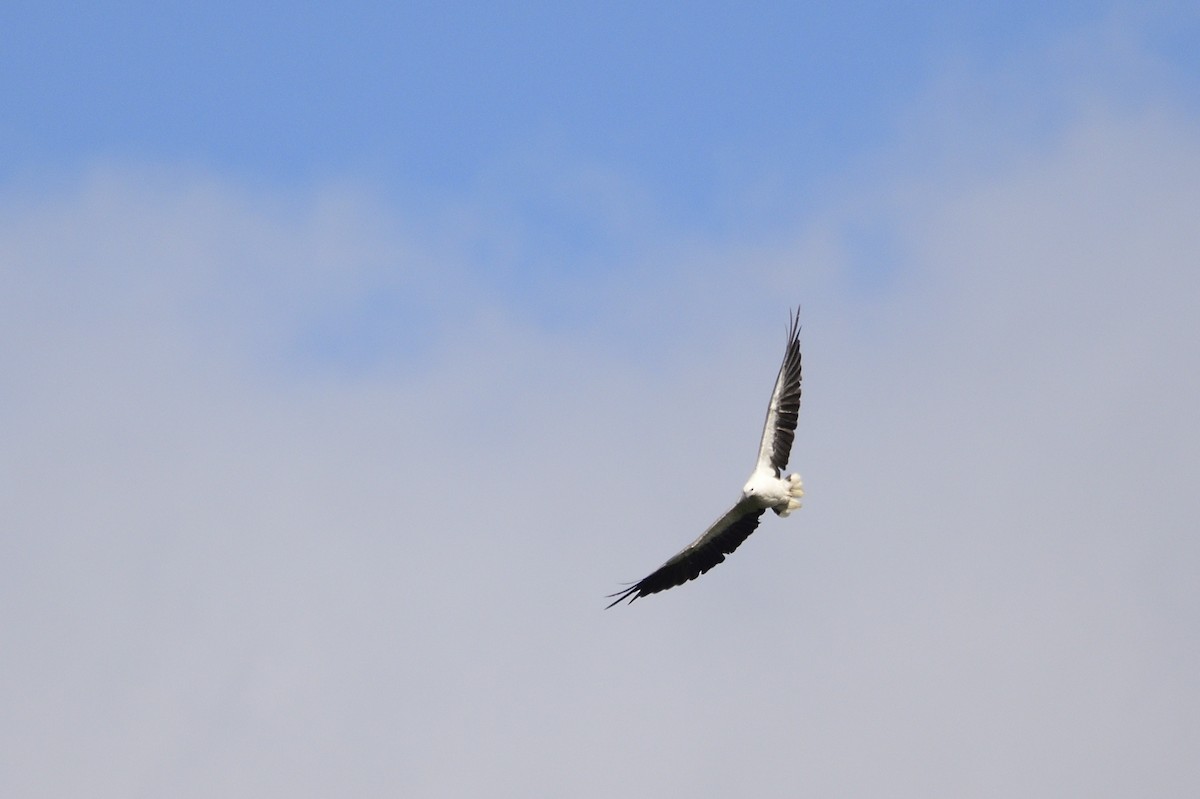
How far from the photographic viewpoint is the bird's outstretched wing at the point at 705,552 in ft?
109

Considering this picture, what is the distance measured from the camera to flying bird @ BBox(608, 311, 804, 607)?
32875mm

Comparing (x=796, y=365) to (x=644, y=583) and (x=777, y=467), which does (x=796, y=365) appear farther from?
(x=644, y=583)

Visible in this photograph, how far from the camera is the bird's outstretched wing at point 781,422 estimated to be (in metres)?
33.2

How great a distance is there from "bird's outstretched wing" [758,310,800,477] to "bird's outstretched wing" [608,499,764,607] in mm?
1137

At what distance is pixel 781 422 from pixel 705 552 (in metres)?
3.38

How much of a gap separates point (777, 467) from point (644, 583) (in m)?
3.95

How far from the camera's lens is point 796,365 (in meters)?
34.4

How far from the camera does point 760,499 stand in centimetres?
3281

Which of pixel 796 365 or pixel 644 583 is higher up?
pixel 796 365

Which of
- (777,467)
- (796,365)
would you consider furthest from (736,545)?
(796,365)

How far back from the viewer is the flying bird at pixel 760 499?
3288cm

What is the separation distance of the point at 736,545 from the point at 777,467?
201 cm

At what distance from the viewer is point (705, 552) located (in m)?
33.8

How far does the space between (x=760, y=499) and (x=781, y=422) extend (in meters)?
1.90
